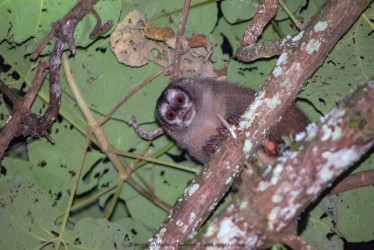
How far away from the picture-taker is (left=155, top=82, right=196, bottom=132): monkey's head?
391 cm

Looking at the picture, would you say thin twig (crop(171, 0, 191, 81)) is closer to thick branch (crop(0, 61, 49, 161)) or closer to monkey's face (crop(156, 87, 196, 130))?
monkey's face (crop(156, 87, 196, 130))

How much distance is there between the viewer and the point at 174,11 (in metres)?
3.84

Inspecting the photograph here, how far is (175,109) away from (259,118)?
4.53 ft

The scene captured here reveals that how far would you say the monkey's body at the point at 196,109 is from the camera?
12.7 feet

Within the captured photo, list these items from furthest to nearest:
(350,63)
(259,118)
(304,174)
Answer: (350,63), (259,118), (304,174)

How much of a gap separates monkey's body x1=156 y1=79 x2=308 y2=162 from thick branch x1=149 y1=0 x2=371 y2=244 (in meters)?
0.98

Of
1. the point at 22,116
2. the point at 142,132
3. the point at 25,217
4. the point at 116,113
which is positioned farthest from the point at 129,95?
the point at 25,217

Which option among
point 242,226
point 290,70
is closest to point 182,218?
point 242,226

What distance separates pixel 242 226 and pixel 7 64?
2790mm

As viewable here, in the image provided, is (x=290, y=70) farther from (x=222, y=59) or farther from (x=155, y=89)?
(x=155, y=89)

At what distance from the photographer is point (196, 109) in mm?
4137

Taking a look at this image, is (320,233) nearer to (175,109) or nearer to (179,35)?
(175,109)

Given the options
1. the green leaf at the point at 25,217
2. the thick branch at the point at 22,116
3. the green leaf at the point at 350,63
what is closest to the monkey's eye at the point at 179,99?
the thick branch at the point at 22,116

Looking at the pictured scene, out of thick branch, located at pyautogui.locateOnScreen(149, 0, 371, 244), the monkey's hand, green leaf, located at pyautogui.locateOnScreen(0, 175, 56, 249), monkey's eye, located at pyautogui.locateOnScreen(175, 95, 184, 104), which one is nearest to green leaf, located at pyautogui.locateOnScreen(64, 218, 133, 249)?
green leaf, located at pyautogui.locateOnScreen(0, 175, 56, 249)
